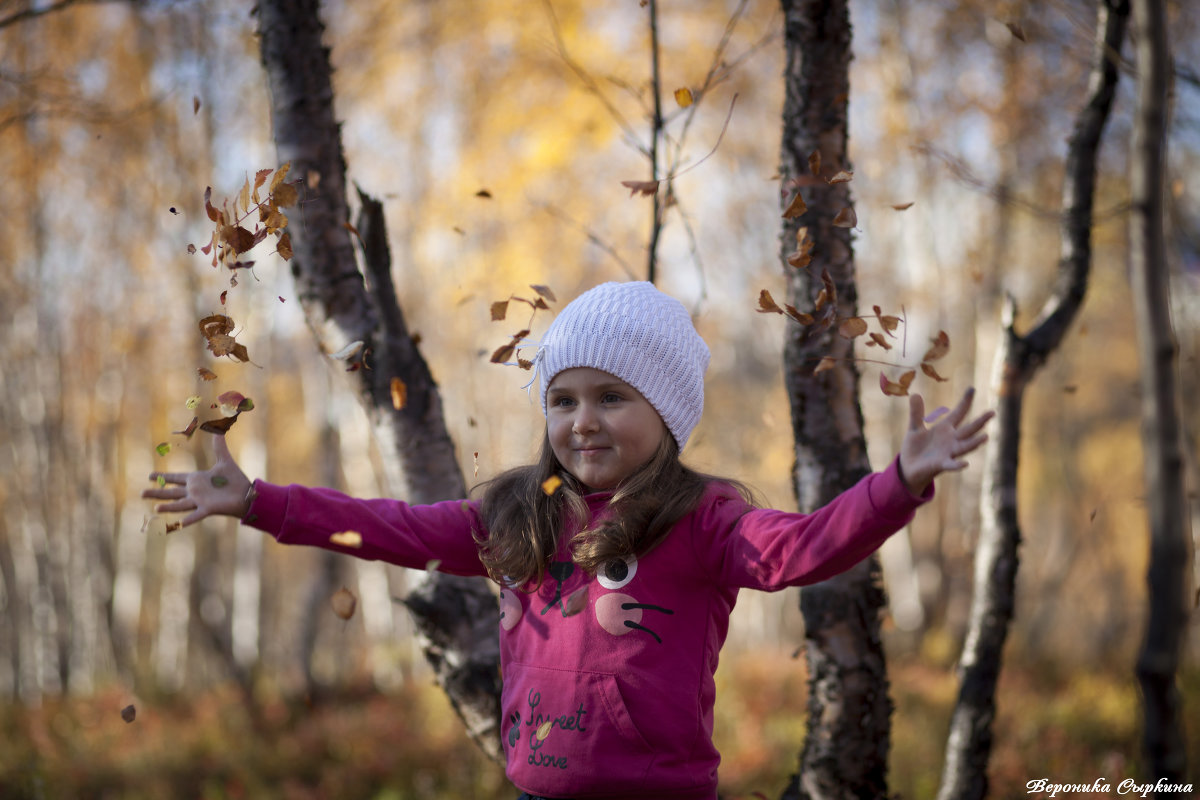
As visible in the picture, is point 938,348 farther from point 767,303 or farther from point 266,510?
point 266,510

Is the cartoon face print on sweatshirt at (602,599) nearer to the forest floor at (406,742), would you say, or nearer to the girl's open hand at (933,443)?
the girl's open hand at (933,443)

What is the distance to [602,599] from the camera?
6.58 ft

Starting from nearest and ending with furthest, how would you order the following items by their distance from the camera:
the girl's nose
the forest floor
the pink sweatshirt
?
1. the pink sweatshirt
2. the girl's nose
3. the forest floor

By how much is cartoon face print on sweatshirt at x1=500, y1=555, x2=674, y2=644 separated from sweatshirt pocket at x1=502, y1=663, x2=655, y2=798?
13 centimetres

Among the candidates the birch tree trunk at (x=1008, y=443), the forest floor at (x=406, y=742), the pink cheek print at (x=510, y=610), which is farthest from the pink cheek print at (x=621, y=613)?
the forest floor at (x=406, y=742)

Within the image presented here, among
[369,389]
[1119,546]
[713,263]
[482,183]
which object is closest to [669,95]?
[482,183]

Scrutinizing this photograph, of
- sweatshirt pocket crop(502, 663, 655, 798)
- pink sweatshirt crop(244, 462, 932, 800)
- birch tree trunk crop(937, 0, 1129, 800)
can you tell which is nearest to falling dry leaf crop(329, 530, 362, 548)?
pink sweatshirt crop(244, 462, 932, 800)

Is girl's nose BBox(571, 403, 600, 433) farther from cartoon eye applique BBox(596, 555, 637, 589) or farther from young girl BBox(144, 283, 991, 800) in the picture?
cartoon eye applique BBox(596, 555, 637, 589)

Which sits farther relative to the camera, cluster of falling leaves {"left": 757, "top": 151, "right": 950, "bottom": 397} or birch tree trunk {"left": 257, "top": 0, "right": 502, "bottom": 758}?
birch tree trunk {"left": 257, "top": 0, "right": 502, "bottom": 758}

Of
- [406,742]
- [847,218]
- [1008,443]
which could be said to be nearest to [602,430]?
[847,218]

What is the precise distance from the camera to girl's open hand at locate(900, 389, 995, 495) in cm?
155

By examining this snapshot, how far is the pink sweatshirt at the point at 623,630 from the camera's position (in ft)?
6.11

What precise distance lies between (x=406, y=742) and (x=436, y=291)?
879cm

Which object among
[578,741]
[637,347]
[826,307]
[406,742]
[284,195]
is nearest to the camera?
[578,741]
